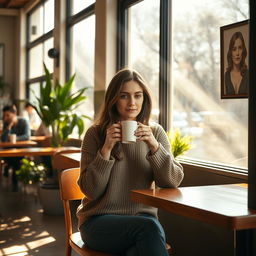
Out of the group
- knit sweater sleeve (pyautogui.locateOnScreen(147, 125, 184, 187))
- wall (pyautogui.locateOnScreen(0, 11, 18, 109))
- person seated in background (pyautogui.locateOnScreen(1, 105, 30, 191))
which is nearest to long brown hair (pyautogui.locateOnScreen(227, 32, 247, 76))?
knit sweater sleeve (pyautogui.locateOnScreen(147, 125, 184, 187))

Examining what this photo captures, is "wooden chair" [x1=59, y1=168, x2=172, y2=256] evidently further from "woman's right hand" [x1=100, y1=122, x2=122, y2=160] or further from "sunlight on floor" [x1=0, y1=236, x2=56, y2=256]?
"sunlight on floor" [x1=0, y1=236, x2=56, y2=256]

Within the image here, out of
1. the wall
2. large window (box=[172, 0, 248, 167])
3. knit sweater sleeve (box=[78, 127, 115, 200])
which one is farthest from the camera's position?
the wall

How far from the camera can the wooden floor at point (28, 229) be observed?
387 cm

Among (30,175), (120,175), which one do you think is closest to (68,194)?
(120,175)

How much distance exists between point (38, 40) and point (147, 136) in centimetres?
756

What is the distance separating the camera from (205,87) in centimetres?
369

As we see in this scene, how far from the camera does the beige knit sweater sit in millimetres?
2227

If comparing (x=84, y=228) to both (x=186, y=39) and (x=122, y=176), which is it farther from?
(x=186, y=39)

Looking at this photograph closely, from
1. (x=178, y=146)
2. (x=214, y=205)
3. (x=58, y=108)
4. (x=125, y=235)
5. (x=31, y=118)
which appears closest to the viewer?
(x=214, y=205)

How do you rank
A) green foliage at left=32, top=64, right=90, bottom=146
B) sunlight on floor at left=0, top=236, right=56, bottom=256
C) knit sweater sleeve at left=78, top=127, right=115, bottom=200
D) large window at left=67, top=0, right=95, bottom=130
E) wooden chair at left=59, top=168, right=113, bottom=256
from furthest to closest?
large window at left=67, top=0, right=95, bottom=130, green foliage at left=32, top=64, right=90, bottom=146, sunlight on floor at left=0, top=236, right=56, bottom=256, wooden chair at left=59, top=168, right=113, bottom=256, knit sweater sleeve at left=78, top=127, right=115, bottom=200

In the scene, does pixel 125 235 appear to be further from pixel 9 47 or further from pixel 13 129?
pixel 9 47

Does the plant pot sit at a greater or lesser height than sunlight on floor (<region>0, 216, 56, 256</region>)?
greater

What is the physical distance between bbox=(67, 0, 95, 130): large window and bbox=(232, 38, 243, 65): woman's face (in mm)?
3079

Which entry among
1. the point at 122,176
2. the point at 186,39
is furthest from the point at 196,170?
the point at 122,176
